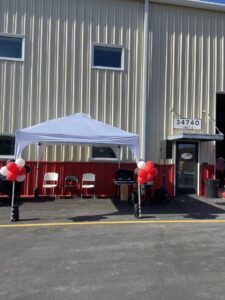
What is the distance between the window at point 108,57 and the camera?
14.1 metres

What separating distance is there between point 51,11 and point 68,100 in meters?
3.49

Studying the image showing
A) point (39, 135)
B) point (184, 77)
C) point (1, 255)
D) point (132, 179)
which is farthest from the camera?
point (184, 77)

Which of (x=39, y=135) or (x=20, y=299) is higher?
(x=39, y=135)

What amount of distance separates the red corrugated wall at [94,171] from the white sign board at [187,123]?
5.83 ft

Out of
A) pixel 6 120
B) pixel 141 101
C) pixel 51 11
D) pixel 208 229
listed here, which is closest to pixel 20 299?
pixel 208 229

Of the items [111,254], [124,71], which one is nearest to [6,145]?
[124,71]

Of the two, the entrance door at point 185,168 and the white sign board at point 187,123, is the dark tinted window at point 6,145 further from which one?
the entrance door at point 185,168

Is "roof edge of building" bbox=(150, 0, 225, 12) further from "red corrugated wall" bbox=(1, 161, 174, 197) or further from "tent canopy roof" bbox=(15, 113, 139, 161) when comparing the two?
"tent canopy roof" bbox=(15, 113, 139, 161)

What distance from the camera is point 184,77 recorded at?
14766mm

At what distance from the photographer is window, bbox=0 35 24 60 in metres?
13.3

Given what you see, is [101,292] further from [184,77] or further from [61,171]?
[184,77]

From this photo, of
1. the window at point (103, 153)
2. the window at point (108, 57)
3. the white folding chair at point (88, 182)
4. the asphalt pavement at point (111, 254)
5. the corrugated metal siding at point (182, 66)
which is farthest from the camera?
the corrugated metal siding at point (182, 66)

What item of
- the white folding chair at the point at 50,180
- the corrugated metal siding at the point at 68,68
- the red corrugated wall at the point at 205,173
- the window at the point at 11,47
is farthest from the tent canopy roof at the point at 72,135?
the red corrugated wall at the point at 205,173

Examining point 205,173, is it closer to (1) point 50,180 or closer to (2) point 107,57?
(2) point 107,57
